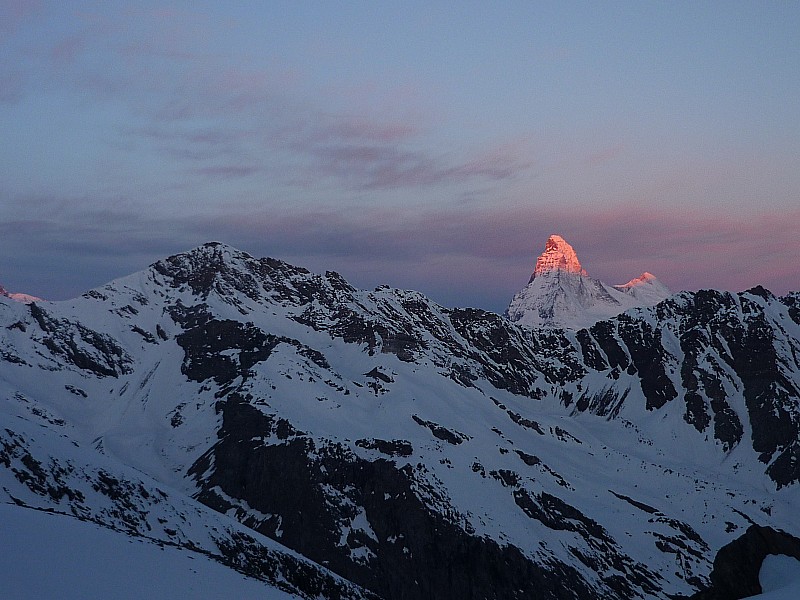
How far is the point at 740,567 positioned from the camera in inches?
1454

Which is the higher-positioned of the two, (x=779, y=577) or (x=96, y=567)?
(x=779, y=577)

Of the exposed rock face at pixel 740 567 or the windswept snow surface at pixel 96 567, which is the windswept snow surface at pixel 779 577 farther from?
the windswept snow surface at pixel 96 567

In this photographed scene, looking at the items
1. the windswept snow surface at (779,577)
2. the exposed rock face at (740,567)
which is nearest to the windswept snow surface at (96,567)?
the exposed rock face at (740,567)

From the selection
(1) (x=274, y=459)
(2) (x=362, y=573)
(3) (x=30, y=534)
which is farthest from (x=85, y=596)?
(1) (x=274, y=459)

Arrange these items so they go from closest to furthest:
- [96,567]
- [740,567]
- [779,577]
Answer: [779,577] < [740,567] < [96,567]

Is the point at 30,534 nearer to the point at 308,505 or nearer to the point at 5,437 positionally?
the point at 5,437

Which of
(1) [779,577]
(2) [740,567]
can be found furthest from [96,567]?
(1) [779,577]

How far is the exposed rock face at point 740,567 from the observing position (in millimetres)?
36188

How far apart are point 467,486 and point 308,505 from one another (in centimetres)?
3429

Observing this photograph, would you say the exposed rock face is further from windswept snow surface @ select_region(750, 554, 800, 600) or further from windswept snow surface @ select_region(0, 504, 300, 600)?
windswept snow surface @ select_region(0, 504, 300, 600)

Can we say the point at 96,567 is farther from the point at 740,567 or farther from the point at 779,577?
the point at 779,577

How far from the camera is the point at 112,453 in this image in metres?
190

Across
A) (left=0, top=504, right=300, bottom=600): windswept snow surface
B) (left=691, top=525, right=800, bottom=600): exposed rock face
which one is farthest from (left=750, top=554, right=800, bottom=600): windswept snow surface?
(left=0, top=504, right=300, bottom=600): windswept snow surface

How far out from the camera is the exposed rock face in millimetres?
36188
